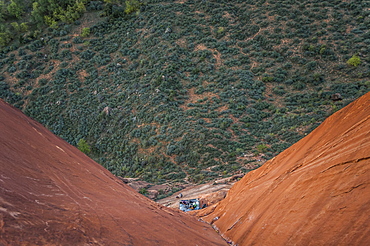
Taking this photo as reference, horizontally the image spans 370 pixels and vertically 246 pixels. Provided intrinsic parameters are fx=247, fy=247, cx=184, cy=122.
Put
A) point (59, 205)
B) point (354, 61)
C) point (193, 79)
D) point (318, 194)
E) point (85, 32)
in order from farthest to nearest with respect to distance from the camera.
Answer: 1. point (85, 32)
2. point (193, 79)
3. point (354, 61)
4. point (318, 194)
5. point (59, 205)

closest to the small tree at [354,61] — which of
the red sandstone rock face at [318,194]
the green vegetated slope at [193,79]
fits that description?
the green vegetated slope at [193,79]

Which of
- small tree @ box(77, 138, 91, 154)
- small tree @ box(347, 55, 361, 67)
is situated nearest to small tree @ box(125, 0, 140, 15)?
small tree @ box(77, 138, 91, 154)

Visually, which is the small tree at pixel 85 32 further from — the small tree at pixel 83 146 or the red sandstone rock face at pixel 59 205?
the red sandstone rock face at pixel 59 205

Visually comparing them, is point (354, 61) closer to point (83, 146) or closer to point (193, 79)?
point (193, 79)

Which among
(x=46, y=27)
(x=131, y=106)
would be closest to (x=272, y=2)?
(x=131, y=106)

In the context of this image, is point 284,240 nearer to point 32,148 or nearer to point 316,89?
point 32,148

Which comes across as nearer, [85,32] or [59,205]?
[59,205]

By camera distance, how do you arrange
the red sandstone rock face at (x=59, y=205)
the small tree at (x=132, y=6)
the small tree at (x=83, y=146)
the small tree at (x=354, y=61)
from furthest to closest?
1. the small tree at (x=132, y=6)
2. the small tree at (x=354, y=61)
3. the small tree at (x=83, y=146)
4. the red sandstone rock face at (x=59, y=205)

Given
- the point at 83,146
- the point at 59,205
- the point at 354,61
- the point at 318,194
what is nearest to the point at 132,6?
the point at 83,146
